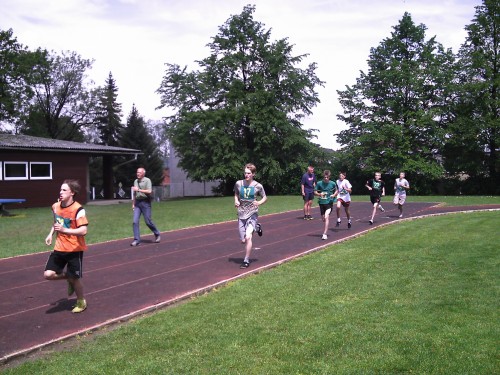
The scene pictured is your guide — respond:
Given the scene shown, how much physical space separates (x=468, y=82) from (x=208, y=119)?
22.8 m

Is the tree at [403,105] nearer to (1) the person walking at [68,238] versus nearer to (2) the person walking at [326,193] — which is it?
(2) the person walking at [326,193]

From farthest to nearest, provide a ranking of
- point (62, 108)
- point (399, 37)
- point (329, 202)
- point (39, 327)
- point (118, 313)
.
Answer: point (62, 108), point (399, 37), point (329, 202), point (118, 313), point (39, 327)

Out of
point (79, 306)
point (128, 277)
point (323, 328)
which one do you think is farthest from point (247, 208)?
point (323, 328)

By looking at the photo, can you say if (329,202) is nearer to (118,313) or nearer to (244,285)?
(244,285)

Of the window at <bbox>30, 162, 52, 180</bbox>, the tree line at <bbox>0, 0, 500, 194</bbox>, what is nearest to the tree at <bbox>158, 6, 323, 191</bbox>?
the tree line at <bbox>0, 0, 500, 194</bbox>

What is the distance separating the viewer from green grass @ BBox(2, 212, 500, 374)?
4789 millimetres

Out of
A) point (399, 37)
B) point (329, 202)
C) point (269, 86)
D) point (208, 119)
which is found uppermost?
point (399, 37)

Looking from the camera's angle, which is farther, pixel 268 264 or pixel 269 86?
pixel 269 86

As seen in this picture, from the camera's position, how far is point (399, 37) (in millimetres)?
47906

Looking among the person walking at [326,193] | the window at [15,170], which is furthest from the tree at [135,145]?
the person walking at [326,193]

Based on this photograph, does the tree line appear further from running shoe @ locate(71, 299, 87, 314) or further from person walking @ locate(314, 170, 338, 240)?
running shoe @ locate(71, 299, 87, 314)

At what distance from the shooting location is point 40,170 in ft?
105

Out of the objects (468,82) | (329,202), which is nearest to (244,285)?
(329,202)

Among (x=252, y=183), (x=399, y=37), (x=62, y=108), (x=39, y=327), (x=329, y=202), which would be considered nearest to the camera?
(x=39, y=327)
